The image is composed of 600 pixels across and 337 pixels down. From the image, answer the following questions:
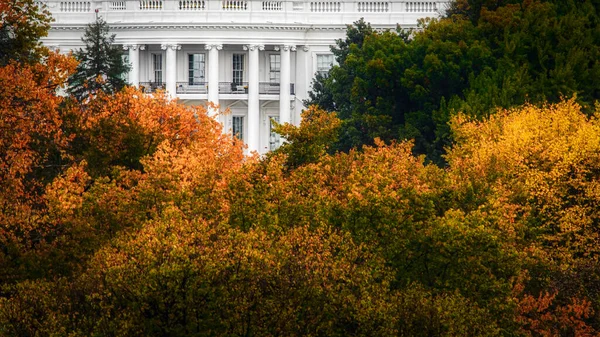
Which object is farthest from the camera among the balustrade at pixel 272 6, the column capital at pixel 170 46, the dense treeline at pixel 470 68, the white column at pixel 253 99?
the balustrade at pixel 272 6

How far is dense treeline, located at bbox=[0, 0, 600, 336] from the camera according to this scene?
213 feet

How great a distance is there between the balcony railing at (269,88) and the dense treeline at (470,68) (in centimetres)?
2809

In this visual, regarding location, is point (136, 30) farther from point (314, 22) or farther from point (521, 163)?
point (521, 163)

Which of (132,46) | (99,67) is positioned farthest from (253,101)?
(99,67)

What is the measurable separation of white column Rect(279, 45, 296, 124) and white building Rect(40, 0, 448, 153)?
0.20ft

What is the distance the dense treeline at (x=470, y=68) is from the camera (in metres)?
97.9

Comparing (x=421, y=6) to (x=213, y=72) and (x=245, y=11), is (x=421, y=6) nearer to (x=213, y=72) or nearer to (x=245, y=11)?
(x=245, y=11)

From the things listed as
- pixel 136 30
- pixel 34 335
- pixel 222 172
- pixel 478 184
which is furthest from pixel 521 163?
pixel 136 30

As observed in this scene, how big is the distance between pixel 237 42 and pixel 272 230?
70946 millimetres

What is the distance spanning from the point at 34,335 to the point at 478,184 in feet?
56.7

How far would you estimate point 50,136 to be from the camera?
7662 cm

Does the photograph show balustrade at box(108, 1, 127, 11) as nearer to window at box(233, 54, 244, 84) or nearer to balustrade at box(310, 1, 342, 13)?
window at box(233, 54, 244, 84)

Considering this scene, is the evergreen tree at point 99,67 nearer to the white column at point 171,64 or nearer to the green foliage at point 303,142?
the white column at point 171,64

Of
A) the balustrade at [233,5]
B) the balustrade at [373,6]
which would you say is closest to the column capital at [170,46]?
the balustrade at [233,5]
